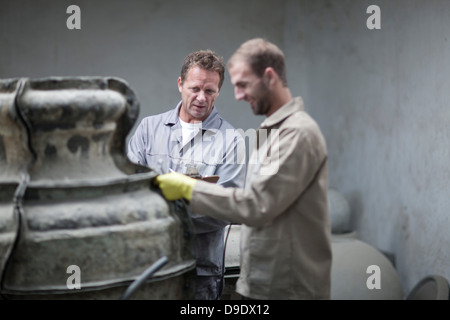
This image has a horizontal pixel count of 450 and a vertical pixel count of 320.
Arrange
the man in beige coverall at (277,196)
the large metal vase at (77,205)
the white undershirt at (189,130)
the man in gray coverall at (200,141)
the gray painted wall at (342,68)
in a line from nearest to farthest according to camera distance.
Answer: the large metal vase at (77,205) → the man in beige coverall at (277,196) → the man in gray coverall at (200,141) → the white undershirt at (189,130) → the gray painted wall at (342,68)

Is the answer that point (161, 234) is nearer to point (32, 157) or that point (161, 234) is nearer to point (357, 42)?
point (32, 157)

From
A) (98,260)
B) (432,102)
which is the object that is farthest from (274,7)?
(98,260)

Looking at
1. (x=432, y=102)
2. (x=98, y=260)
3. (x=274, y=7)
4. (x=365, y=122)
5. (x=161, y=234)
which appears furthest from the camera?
(x=274, y=7)

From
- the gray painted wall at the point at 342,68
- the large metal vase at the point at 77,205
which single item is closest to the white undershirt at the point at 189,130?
the large metal vase at the point at 77,205

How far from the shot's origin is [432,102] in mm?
4258

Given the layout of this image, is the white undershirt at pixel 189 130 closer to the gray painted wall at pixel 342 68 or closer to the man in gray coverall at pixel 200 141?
the man in gray coverall at pixel 200 141

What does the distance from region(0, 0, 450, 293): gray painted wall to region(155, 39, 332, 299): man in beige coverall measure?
2299 millimetres

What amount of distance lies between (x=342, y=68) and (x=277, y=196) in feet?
13.0

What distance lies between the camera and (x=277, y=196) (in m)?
1.95

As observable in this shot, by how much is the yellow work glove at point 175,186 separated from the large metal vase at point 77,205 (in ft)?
0.09

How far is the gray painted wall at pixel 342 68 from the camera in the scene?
4.30 meters

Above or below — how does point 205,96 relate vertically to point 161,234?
above

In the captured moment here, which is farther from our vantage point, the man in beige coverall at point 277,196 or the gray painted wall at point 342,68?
the gray painted wall at point 342,68
